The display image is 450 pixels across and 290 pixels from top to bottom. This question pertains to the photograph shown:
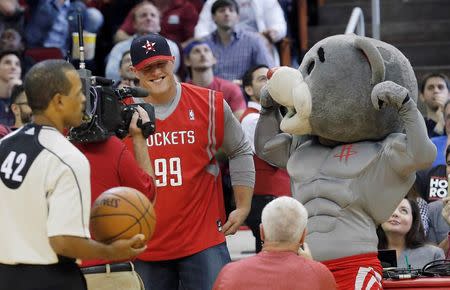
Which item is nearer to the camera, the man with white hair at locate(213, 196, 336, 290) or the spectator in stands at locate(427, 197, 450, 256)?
the man with white hair at locate(213, 196, 336, 290)

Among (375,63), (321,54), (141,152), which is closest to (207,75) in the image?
(321,54)

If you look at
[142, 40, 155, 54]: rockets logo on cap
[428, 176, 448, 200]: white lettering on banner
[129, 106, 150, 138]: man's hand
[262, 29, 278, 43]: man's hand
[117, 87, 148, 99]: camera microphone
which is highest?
[142, 40, 155, 54]: rockets logo on cap

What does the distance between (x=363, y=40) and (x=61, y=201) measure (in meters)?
2.31

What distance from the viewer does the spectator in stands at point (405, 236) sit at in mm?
8016

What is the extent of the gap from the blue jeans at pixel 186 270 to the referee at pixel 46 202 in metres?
1.72

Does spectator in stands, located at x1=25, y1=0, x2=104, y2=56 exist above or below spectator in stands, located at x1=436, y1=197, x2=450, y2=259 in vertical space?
above

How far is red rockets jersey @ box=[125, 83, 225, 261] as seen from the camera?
718 cm

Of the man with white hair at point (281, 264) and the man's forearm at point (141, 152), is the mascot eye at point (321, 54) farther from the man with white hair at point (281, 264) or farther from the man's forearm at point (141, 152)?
the man with white hair at point (281, 264)

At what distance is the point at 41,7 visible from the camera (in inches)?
535

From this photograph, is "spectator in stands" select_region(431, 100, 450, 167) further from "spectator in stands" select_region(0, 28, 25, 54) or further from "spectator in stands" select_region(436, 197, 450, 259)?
"spectator in stands" select_region(0, 28, 25, 54)

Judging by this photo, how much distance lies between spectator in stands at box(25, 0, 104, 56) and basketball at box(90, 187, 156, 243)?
799 cm

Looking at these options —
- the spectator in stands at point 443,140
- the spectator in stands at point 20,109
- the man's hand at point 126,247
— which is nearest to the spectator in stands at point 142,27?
the spectator in stands at point 20,109

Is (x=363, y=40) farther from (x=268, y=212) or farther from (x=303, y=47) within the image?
(x=303, y=47)

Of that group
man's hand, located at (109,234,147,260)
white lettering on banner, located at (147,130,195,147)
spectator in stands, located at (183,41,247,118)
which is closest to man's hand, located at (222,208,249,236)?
white lettering on banner, located at (147,130,195,147)
